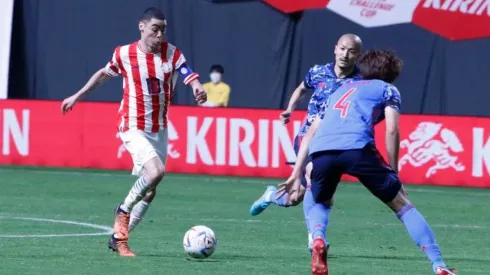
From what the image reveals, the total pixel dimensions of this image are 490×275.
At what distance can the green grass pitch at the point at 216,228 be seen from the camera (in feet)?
33.6

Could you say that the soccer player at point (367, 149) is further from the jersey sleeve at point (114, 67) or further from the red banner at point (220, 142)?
the red banner at point (220, 142)

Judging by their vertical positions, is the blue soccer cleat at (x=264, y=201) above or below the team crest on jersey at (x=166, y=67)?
below

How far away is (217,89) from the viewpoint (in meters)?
24.5

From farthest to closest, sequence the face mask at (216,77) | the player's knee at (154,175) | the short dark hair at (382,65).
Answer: the face mask at (216,77)
the player's knee at (154,175)
the short dark hair at (382,65)

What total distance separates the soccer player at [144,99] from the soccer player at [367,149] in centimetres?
196

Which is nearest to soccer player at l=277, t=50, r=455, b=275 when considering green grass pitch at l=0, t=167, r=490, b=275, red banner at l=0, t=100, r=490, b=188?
green grass pitch at l=0, t=167, r=490, b=275

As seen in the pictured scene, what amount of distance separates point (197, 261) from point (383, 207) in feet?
20.9

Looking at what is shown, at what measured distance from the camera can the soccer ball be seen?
412 inches

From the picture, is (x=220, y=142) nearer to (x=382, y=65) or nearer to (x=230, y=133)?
(x=230, y=133)

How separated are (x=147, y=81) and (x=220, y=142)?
9.63m

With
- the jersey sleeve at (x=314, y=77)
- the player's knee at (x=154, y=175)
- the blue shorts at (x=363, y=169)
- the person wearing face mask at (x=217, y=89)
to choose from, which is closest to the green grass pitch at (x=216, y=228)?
the player's knee at (x=154, y=175)

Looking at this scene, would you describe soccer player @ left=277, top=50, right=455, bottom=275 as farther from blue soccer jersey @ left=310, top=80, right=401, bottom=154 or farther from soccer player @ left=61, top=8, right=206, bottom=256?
soccer player @ left=61, top=8, right=206, bottom=256

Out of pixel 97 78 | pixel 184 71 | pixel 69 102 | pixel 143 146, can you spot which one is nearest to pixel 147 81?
pixel 184 71

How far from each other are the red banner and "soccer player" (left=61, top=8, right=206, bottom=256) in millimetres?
9248
